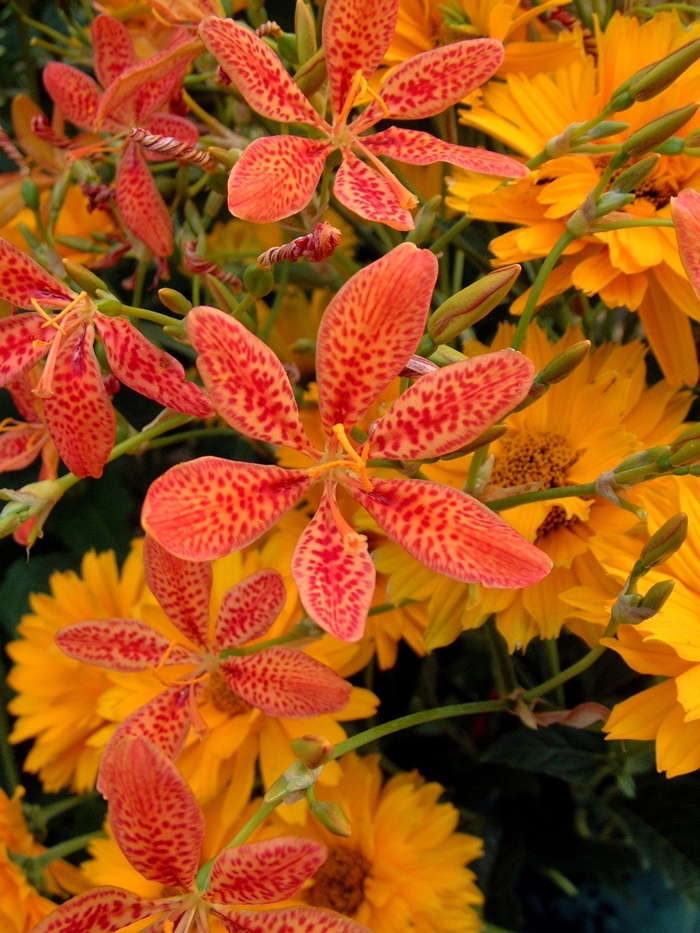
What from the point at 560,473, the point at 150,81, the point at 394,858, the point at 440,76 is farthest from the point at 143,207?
the point at 394,858

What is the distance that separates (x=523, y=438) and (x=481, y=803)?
11.2 inches

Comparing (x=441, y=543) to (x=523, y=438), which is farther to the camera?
(x=523, y=438)

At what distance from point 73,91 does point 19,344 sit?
0.71 feet

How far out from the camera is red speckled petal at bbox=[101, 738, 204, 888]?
14.5 inches

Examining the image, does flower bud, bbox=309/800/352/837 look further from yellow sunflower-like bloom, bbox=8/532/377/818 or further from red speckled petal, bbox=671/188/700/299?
red speckled petal, bbox=671/188/700/299

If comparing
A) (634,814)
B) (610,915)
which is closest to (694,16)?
(634,814)

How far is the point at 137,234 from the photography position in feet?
1.67

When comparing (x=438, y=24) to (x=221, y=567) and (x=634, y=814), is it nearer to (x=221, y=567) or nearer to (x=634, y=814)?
(x=221, y=567)

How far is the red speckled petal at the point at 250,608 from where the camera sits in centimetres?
45

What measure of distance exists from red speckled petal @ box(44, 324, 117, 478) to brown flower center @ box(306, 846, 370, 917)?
0.33m

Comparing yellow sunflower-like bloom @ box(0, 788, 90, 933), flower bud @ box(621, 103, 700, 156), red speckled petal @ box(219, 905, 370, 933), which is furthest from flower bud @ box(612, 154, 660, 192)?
yellow sunflower-like bloom @ box(0, 788, 90, 933)

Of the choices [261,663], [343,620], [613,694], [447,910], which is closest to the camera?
[343,620]

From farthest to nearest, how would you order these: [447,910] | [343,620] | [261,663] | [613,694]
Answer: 1. [613,694]
2. [447,910]
3. [261,663]
4. [343,620]

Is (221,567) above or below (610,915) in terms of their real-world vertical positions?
above
